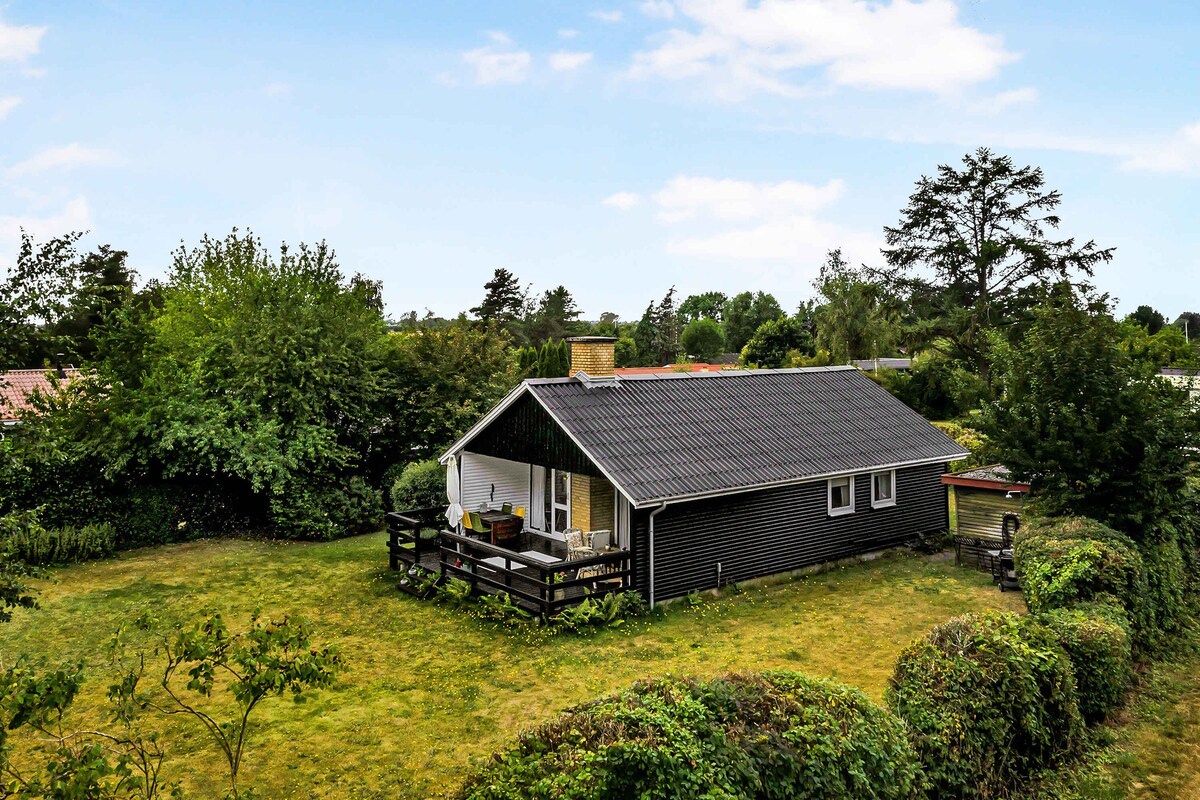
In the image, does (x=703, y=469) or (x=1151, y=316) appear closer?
(x=703, y=469)

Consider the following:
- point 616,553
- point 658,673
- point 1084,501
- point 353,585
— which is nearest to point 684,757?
point 658,673

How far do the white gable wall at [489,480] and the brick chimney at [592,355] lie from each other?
283 centimetres

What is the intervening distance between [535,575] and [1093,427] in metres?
10.4

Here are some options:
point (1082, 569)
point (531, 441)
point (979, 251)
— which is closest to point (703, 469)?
point (531, 441)

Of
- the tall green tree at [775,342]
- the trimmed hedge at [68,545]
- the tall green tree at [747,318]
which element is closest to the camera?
the trimmed hedge at [68,545]

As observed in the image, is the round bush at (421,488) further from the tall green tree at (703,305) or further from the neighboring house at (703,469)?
the tall green tree at (703,305)

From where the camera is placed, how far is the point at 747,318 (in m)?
99.4

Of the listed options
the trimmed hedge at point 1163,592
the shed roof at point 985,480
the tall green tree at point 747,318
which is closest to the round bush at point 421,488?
the shed roof at point 985,480

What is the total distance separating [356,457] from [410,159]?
12.4 meters

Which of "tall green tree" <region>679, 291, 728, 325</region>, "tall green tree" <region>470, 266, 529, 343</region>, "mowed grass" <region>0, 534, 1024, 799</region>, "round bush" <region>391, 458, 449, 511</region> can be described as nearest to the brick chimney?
"mowed grass" <region>0, 534, 1024, 799</region>

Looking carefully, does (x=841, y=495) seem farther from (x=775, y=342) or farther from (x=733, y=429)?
(x=775, y=342)

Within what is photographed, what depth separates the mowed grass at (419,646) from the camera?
30.1 feet

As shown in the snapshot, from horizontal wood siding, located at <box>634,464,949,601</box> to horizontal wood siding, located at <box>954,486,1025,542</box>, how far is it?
0.93 meters

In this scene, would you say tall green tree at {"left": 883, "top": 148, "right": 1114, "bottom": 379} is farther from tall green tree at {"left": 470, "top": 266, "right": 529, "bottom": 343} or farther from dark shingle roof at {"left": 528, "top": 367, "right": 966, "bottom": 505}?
tall green tree at {"left": 470, "top": 266, "right": 529, "bottom": 343}
